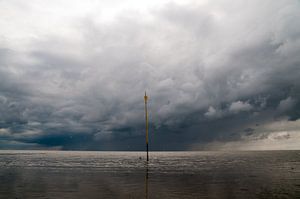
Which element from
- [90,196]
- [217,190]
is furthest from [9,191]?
[217,190]

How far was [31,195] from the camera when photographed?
3356 centimetres

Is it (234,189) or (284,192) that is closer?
(284,192)

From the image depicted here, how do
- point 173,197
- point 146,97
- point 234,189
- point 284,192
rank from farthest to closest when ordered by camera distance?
point 146,97, point 234,189, point 284,192, point 173,197

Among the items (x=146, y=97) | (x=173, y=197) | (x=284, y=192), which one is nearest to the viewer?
(x=173, y=197)

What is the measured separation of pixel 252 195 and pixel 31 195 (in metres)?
29.1

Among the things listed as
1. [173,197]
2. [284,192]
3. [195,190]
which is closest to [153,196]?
[173,197]

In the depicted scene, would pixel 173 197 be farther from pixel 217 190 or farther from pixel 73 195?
pixel 73 195

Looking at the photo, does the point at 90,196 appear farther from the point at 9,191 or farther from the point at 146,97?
the point at 146,97

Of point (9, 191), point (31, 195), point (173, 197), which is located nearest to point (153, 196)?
point (173, 197)

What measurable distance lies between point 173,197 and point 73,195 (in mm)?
13082

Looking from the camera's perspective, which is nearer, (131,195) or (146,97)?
(131,195)

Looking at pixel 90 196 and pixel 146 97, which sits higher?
pixel 146 97

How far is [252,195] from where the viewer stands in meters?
33.6

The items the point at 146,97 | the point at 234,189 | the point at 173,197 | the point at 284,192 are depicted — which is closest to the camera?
the point at 173,197
